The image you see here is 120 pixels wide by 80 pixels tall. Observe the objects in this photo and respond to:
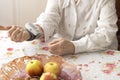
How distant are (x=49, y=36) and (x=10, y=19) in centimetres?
112

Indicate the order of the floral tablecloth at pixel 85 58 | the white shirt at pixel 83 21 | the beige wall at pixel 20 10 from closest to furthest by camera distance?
the floral tablecloth at pixel 85 58 → the white shirt at pixel 83 21 → the beige wall at pixel 20 10

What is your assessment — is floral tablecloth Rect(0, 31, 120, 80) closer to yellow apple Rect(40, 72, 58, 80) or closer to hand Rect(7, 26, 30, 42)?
hand Rect(7, 26, 30, 42)

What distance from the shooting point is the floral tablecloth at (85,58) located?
95 cm

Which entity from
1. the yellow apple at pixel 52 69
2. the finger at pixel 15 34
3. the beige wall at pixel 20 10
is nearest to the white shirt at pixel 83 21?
the finger at pixel 15 34

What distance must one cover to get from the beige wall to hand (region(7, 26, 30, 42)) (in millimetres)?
1048

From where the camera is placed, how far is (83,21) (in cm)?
133

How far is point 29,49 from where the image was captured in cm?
112

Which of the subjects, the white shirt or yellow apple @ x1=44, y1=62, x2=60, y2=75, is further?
the white shirt

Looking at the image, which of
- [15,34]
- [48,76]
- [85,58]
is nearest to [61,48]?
[85,58]

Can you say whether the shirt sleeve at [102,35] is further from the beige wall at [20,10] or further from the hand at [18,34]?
the beige wall at [20,10]

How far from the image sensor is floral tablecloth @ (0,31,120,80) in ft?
3.11

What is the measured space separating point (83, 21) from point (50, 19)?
6.6 inches

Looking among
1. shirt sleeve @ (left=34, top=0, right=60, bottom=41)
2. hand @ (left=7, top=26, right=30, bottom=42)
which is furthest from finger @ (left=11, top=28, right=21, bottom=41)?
shirt sleeve @ (left=34, top=0, right=60, bottom=41)

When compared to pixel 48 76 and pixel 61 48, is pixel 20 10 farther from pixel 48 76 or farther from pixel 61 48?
pixel 48 76
